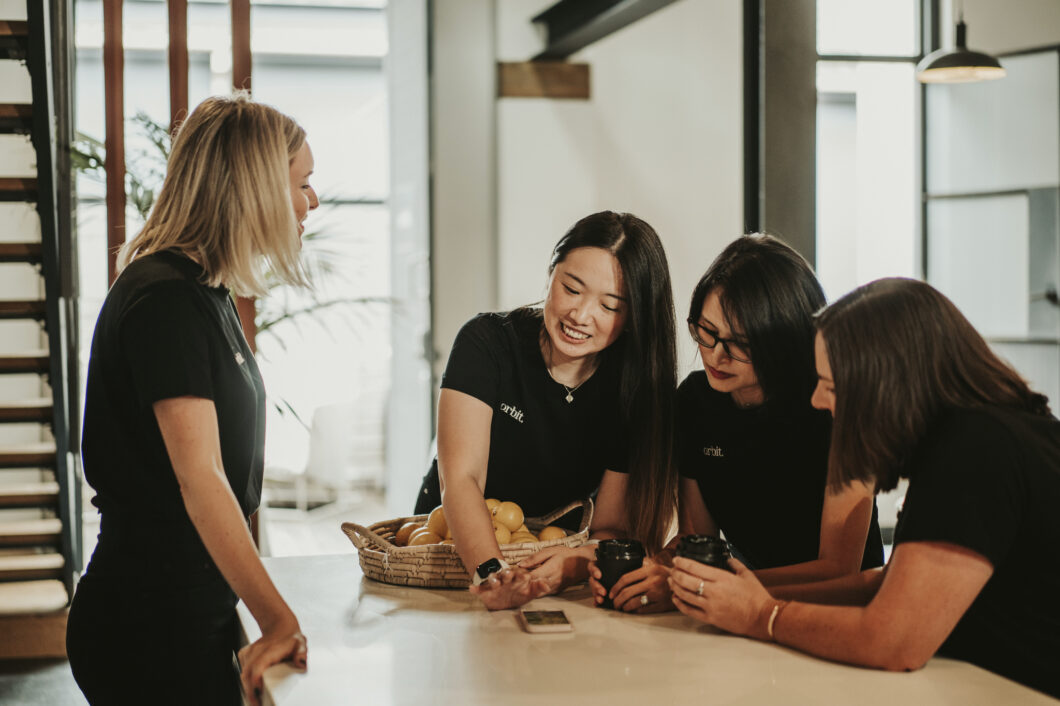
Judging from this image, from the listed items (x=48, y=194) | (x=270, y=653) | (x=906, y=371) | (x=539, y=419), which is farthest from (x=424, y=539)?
(x=48, y=194)

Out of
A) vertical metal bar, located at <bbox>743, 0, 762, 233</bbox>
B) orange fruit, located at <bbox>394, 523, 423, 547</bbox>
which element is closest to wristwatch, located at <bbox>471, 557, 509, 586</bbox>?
orange fruit, located at <bbox>394, 523, 423, 547</bbox>

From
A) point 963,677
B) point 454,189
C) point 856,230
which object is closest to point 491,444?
point 963,677

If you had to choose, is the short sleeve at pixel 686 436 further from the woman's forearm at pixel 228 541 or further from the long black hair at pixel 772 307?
the woman's forearm at pixel 228 541

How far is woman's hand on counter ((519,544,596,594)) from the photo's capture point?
1756 millimetres

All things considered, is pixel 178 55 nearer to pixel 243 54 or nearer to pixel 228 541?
pixel 243 54

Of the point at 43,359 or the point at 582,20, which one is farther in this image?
the point at 582,20

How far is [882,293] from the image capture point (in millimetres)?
1376

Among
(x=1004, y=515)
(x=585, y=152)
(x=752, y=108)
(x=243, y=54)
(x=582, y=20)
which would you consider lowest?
(x=1004, y=515)

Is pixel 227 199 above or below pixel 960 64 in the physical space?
below

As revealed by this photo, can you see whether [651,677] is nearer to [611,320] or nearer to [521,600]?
[521,600]

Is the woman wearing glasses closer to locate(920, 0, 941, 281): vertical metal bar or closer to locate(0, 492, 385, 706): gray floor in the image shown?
locate(0, 492, 385, 706): gray floor

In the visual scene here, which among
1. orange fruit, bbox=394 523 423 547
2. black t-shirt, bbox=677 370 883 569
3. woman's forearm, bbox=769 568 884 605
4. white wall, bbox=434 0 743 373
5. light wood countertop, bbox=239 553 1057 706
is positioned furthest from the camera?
white wall, bbox=434 0 743 373

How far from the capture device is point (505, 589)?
165 centimetres

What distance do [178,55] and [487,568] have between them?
267cm
